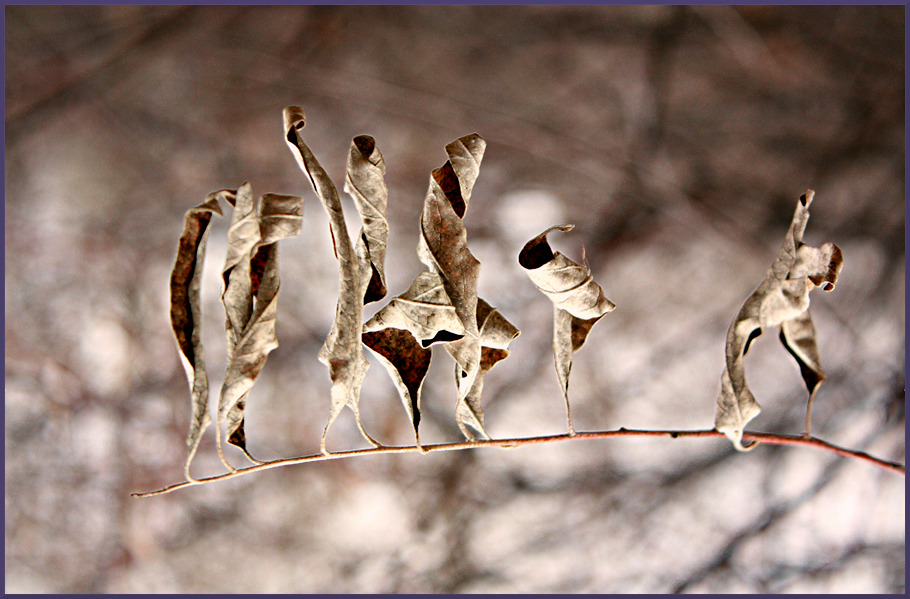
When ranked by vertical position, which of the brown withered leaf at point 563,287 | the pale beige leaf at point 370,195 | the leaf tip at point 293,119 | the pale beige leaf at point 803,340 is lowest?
the pale beige leaf at point 803,340

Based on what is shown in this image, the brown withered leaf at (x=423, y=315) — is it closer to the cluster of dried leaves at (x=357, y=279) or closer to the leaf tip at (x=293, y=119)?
the cluster of dried leaves at (x=357, y=279)

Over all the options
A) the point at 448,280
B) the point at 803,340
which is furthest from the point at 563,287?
the point at 803,340

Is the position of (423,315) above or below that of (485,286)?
below

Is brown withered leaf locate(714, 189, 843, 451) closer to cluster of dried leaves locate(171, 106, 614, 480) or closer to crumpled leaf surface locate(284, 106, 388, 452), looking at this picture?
cluster of dried leaves locate(171, 106, 614, 480)

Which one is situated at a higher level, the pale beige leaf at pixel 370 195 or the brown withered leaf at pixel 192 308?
the pale beige leaf at pixel 370 195

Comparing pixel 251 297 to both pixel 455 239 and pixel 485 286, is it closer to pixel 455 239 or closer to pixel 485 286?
pixel 455 239

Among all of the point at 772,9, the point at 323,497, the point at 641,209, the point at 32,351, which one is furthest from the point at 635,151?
the point at 32,351

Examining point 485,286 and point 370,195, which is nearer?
point 370,195

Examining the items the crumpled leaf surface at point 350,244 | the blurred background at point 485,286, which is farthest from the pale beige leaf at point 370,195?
the blurred background at point 485,286

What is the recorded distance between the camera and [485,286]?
562mm

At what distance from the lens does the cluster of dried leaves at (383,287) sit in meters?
0.32

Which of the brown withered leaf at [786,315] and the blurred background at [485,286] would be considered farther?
the blurred background at [485,286]

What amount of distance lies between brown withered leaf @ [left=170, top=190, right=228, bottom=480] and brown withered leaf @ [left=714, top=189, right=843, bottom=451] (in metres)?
0.32

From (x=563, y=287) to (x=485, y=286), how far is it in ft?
0.79
